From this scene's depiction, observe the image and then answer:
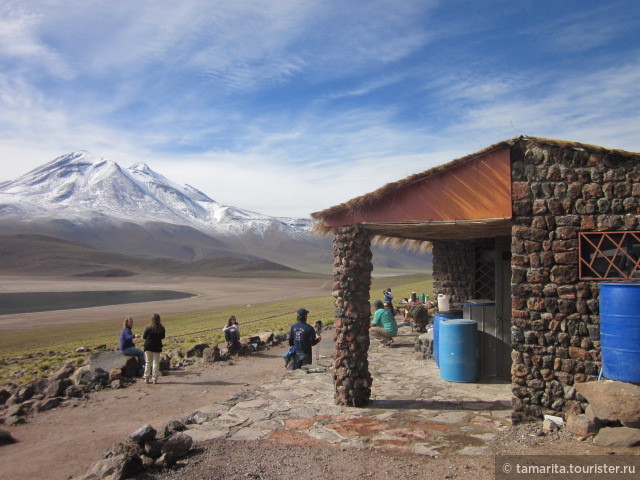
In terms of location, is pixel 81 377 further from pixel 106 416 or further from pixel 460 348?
pixel 460 348

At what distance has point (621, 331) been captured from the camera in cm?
617

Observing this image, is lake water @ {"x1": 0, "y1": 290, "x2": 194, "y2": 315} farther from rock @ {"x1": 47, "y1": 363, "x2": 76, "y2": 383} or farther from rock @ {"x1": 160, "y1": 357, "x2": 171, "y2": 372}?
rock @ {"x1": 160, "y1": 357, "x2": 171, "y2": 372}

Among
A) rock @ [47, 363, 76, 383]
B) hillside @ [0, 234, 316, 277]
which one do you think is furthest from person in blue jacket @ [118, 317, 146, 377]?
hillside @ [0, 234, 316, 277]

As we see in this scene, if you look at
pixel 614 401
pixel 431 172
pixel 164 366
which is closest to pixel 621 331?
pixel 614 401

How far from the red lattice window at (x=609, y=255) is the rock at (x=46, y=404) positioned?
9.20 m

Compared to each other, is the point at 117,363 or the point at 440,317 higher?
the point at 440,317

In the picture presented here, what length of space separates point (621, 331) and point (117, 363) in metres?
10.1

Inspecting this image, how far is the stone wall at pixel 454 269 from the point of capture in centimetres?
1332

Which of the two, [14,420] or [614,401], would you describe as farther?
[14,420]

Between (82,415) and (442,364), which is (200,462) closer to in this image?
(82,415)

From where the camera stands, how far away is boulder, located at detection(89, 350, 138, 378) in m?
11.7

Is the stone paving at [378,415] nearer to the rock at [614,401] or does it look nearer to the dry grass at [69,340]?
the rock at [614,401]

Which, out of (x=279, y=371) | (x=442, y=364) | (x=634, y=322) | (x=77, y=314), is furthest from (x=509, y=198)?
(x=77, y=314)

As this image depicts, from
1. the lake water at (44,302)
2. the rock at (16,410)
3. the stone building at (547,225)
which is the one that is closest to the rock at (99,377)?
the rock at (16,410)
